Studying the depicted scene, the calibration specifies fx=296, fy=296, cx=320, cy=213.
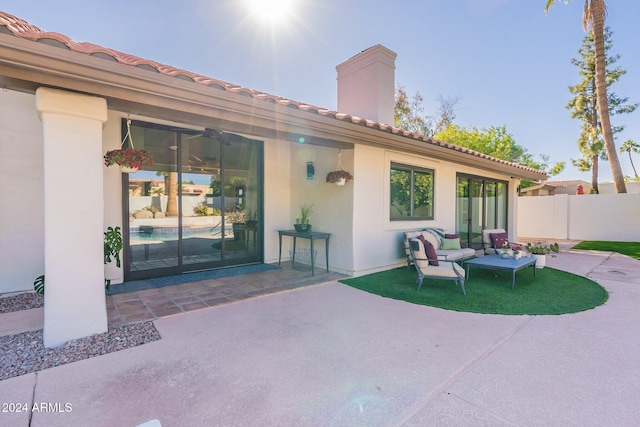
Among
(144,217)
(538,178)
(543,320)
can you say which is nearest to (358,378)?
(543,320)

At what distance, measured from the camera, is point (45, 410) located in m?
2.20

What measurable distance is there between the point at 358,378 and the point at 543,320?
296 centimetres

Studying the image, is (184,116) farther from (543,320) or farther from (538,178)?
(538,178)


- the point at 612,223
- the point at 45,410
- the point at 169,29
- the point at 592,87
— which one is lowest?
the point at 45,410

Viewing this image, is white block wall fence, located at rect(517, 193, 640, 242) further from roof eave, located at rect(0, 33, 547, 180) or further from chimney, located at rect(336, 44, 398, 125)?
roof eave, located at rect(0, 33, 547, 180)

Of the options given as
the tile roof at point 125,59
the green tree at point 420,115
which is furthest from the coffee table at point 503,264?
the green tree at point 420,115

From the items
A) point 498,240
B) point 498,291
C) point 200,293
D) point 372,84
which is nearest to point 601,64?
point 498,240

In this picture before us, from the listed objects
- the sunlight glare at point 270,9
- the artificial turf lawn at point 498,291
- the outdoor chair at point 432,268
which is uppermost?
the sunlight glare at point 270,9

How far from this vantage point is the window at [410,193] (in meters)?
7.12

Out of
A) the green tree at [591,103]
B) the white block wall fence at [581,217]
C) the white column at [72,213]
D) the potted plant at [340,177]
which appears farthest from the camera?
the green tree at [591,103]

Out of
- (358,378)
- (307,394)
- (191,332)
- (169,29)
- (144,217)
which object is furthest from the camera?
(169,29)

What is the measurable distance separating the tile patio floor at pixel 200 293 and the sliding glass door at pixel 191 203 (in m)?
0.97

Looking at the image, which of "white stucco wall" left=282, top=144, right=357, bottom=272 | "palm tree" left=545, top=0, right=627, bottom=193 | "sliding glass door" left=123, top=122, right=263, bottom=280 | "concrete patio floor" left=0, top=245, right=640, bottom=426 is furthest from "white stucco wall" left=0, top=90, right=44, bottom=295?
"palm tree" left=545, top=0, right=627, bottom=193

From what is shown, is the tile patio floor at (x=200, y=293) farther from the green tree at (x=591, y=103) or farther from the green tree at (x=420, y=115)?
the green tree at (x=591, y=103)
